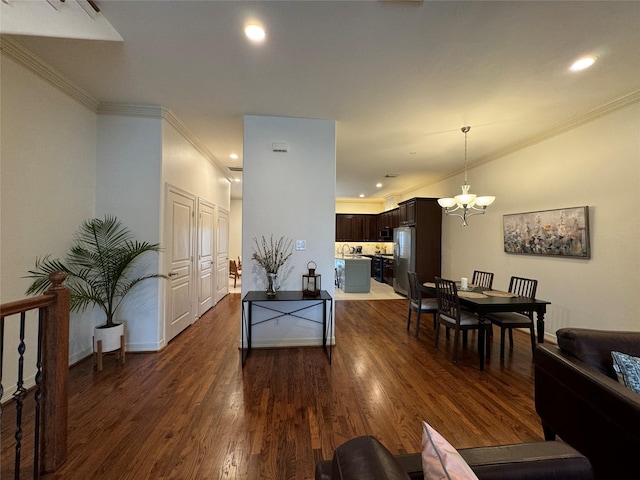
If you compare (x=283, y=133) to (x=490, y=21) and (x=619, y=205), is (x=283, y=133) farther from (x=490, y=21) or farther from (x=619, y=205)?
(x=619, y=205)

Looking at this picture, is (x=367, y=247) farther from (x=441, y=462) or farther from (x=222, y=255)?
(x=441, y=462)

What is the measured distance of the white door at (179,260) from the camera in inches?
139

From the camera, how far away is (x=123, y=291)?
305 centimetres

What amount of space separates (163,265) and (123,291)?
49 cm

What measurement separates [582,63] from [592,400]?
279cm

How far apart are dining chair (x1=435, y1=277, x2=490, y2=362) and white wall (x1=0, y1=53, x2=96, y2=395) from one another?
165 inches

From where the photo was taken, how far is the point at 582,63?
239cm

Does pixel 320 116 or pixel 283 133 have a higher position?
pixel 320 116

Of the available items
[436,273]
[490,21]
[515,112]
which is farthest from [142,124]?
[436,273]

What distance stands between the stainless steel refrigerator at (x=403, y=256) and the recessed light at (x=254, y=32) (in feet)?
17.0

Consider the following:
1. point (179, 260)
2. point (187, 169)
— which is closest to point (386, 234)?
point (187, 169)

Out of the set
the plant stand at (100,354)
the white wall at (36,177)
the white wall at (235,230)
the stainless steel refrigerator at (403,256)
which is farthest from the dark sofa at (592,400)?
the white wall at (235,230)

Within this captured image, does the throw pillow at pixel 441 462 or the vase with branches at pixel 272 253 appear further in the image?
the vase with branches at pixel 272 253

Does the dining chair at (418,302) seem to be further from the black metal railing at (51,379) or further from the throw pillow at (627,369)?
the black metal railing at (51,379)
